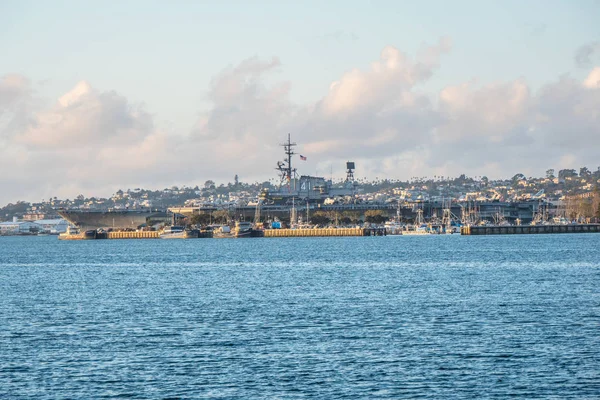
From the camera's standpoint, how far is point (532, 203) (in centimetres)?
19100


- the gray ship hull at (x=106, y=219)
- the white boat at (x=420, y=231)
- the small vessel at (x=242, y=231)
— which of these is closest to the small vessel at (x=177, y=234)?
the small vessel at (x=242, y=231)

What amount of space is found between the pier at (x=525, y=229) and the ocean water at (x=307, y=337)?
8734 cm

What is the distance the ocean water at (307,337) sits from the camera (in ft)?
75.0

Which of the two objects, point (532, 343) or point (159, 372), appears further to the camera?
point (532, 343)

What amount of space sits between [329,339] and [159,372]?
20.9ft

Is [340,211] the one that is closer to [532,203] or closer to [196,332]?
[532,203]

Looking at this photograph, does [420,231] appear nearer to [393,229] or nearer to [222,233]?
[393,229]

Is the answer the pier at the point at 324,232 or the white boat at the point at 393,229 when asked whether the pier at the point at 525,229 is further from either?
the pier at the point at 324,232

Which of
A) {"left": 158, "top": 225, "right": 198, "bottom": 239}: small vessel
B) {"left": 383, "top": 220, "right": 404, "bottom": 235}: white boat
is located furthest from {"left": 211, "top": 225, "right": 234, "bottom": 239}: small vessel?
{"left": 383, "top": 220, "right": 404, "bottom": 235}: white boat

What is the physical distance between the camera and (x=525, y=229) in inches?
5669

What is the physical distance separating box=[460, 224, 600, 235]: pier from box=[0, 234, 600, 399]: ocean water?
87340 millimetres

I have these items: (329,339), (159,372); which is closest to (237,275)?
(329,339)

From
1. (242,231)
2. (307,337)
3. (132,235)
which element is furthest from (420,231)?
(307,337)

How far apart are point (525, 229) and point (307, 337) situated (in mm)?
118864
